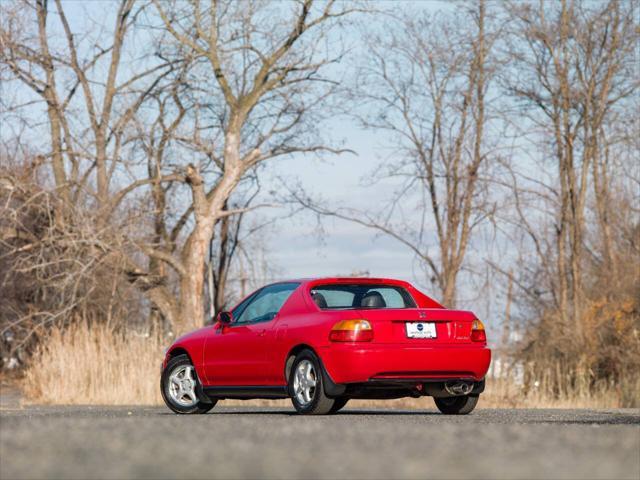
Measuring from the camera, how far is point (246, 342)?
44.1 feet

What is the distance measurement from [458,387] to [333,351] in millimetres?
1613

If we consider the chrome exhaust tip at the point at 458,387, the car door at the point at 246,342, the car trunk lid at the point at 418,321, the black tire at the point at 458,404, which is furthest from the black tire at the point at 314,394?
the black tire at the point at 458,404

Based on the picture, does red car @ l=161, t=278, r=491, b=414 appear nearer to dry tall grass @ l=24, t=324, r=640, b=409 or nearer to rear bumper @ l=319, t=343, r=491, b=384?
rear bumper @ l=319, t=343, r=491, b=384

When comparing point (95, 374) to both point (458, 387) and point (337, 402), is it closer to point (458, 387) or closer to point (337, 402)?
point (337, 402)

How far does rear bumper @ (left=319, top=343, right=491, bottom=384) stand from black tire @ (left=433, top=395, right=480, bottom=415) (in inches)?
30.3

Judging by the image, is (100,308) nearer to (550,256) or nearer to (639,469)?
(550,256)

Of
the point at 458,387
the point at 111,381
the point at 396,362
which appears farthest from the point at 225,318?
the point at 111,381

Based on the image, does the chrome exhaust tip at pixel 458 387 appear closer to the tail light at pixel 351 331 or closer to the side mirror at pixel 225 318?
the tail light at pixel 351 331

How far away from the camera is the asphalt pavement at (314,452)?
19.3ft

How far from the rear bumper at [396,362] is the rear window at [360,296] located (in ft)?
2.95

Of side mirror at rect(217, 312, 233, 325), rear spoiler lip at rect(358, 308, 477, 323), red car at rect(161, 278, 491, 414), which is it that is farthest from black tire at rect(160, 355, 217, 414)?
rear spoiler lip at rect(358, 308, 477, 323)

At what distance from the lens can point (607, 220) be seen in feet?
100

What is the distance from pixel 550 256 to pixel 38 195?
13.4 meters

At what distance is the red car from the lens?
483 inches
